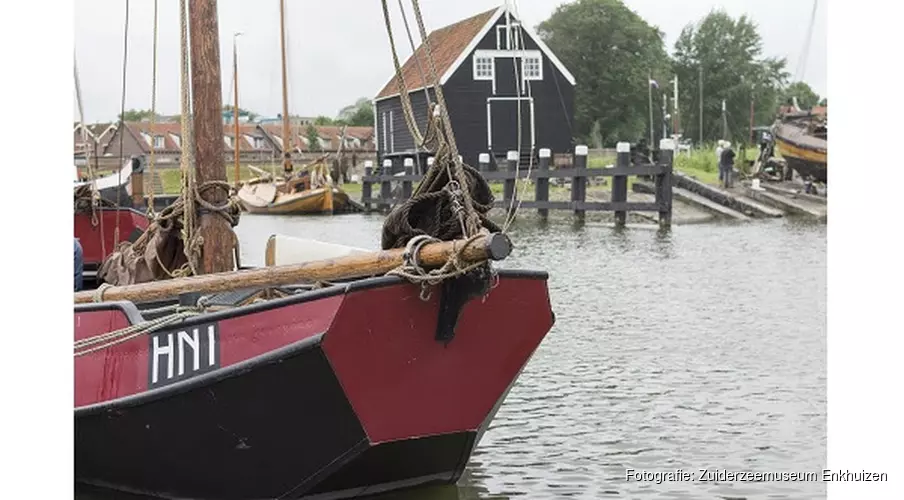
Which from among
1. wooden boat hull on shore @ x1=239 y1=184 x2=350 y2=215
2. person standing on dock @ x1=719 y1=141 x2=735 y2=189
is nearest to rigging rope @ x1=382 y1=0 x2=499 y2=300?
person standing on dock @ x1=719 y1=141 x2=735 y2=189

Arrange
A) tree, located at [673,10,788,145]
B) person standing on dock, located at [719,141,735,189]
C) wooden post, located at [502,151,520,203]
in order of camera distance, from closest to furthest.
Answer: person standing on dock, located at [719,141,735,189]
wooden post, located at [502,151,520,203]
tree, located at [673,10,788,145]

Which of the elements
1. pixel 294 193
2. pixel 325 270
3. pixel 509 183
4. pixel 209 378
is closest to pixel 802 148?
pixel 509 183

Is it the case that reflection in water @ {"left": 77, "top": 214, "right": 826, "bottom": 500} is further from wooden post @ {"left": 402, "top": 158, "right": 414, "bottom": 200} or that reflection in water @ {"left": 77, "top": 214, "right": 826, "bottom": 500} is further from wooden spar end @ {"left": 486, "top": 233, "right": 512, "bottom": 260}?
wooden post @ {"left": 402, "top": 158, "right": 414, "bottom": 200}

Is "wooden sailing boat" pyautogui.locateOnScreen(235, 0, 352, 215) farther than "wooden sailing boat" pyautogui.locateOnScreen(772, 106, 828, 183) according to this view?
Yes

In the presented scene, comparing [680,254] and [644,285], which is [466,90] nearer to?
[680,254]

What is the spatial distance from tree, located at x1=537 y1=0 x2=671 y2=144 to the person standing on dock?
833 inches

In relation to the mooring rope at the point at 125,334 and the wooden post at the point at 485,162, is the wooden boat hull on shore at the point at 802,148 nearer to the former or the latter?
the wooden post at the point at 485,162

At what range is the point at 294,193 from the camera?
32.4 meters

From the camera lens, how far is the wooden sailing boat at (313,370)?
545 centimetres

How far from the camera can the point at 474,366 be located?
5.92 metres

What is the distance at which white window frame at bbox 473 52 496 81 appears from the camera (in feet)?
116

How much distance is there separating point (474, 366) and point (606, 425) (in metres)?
2.16

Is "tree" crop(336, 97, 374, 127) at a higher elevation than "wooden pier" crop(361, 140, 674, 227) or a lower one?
higher

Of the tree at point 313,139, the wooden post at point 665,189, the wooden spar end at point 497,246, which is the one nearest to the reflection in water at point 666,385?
the wooden spar end at point 497,246
